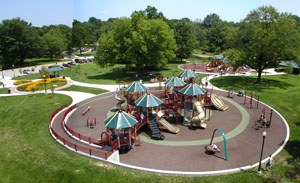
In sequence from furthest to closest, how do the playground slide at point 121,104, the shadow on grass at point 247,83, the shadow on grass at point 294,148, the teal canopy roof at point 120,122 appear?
the shadow on grass at point 247,83
the playground slide at point 121,104
the teal canopy roof at point 120,122
the shadow on grass at point 294,148

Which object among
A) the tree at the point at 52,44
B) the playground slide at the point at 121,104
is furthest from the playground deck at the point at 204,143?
the tree at the point at 52,44

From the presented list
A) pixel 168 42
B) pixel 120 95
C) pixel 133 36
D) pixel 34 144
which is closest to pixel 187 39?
pixel 168 42

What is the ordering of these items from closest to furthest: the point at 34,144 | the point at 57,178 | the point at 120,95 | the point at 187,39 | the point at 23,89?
the point at 57,178
the point at 34,144
the point at 120,95
the point at 23,89
the point at 187,39

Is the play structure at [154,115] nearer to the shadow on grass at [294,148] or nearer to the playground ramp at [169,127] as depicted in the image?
the playground ramp at [169,127]

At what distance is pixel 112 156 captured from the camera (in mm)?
18672

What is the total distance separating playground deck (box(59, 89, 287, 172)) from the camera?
18250 millimetres

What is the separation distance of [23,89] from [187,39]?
151 ft

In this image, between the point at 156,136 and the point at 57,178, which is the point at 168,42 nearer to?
the point at 156,136

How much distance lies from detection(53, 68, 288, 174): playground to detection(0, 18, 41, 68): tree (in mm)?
52923

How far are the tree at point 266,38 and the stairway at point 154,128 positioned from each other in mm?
25828

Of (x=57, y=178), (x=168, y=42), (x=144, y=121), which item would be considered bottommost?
(x=57, y=178)

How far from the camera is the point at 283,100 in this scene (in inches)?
1309

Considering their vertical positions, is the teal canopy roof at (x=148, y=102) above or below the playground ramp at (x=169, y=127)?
above

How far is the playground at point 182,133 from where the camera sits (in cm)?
1855
